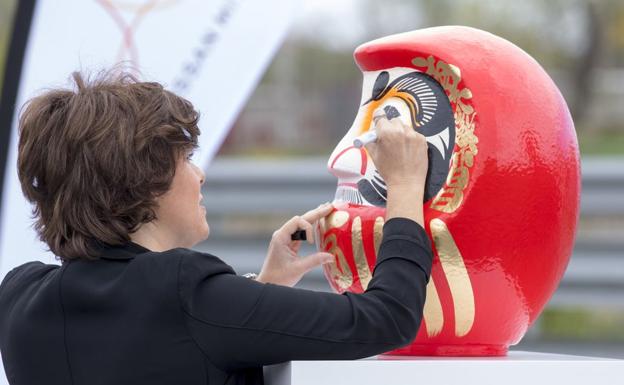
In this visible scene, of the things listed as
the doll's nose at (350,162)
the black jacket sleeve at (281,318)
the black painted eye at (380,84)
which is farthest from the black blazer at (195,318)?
the black painted eye at (380,84)

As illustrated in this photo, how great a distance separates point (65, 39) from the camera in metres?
2.61

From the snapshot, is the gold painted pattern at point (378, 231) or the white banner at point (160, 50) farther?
the white banner at point (160, 50)

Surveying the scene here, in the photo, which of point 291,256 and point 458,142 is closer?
point 458,142

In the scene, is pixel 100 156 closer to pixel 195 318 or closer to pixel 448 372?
pixel 195 318

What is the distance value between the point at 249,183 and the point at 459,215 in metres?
3.21

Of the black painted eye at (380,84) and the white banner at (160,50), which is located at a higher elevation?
the white banner at (160,50)

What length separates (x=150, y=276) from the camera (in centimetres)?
148

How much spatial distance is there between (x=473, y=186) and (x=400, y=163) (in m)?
0.13

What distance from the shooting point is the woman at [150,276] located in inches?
57.2

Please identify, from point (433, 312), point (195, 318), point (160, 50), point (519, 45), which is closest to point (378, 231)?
point (433, 312)

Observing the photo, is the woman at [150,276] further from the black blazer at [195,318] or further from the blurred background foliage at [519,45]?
the blurred background foliage at [519,45]

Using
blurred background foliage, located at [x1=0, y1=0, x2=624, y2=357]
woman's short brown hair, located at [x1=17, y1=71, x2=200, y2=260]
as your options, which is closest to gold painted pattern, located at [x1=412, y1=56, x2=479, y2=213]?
woman's short brown hair, located at [x1=17, y1=71, x2=200, y2=260]

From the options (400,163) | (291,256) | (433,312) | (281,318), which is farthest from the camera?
(291,256)

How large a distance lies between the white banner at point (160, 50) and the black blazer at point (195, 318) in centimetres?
105
